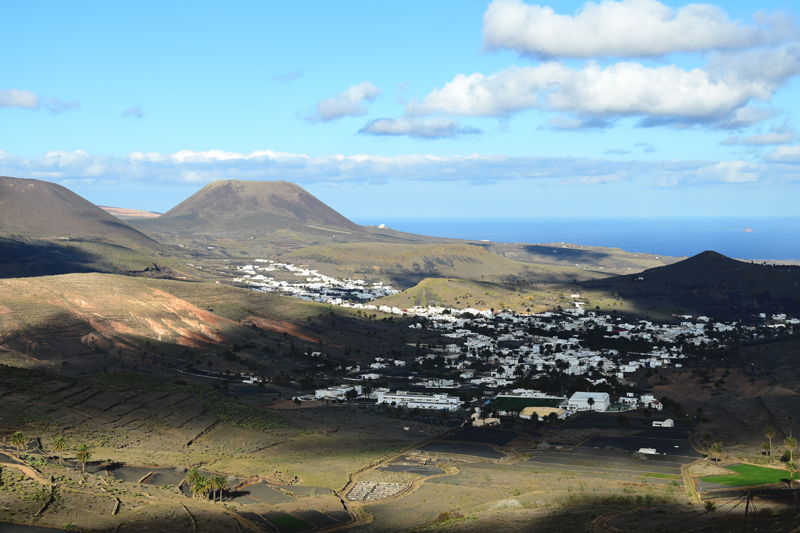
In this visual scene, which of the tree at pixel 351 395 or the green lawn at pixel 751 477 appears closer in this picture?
the green lawn at pixel 751 477

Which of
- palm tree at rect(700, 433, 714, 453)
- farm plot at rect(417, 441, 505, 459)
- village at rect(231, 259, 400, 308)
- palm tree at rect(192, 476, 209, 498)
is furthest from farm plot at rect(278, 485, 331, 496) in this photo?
village at rect(231, 259, 400, 308)

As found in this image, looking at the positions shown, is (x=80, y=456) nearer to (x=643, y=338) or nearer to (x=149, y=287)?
(x=149, y=287)

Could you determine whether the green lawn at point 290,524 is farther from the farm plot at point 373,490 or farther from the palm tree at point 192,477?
the palm tree at point 192,477

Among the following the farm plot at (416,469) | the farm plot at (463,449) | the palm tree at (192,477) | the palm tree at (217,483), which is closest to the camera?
the palm tree at (217,483)

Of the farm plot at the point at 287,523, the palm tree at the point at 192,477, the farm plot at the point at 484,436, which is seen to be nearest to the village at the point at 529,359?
the farm plot at the point at 484,436

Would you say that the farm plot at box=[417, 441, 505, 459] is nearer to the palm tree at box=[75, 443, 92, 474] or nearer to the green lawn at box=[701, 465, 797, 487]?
the green lawn at box=[701, 465, 797, 487]

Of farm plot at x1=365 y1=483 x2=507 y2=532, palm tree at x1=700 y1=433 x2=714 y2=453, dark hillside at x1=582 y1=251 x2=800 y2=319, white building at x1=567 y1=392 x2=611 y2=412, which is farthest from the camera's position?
dark hillside at x1=582 y1=251 x2=800 y2=319
